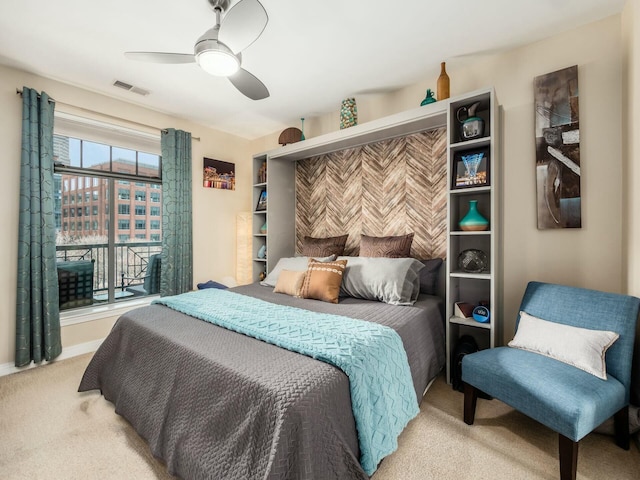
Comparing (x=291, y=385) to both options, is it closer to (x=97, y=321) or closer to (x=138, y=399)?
(x=138, y=399)

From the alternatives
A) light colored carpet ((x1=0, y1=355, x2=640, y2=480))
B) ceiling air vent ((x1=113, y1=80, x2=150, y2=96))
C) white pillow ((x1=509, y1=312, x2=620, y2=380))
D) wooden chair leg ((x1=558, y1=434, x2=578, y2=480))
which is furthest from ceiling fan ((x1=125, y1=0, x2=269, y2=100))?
wooden chair leg ((x1=558, y1=434, x2=578, y2=480))

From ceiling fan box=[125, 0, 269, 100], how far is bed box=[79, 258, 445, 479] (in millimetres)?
1612

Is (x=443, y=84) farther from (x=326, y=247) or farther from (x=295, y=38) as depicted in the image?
(x=326, y=247)

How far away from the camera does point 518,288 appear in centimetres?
238

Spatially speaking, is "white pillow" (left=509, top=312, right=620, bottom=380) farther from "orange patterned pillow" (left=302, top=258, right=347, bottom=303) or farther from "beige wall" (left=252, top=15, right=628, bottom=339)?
"orange patterned pillow" (left=302, top=258, right=347, bottom=303)

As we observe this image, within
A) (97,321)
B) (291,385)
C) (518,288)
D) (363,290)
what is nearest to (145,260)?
(97,321)

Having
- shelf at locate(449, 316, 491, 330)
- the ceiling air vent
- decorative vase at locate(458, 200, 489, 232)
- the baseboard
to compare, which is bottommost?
the baseboard

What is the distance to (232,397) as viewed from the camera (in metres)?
1.24

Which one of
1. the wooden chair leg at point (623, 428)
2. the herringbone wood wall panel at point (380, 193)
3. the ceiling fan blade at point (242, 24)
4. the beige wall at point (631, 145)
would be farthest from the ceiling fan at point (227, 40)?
the wooden chair leg at point (623, 428)

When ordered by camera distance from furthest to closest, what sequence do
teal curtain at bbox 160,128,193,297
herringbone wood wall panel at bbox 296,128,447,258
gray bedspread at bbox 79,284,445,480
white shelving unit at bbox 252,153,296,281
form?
white shelving unit at bbox 252,153,296,281 < teal curtain at bbox 160,128,193,297 < herringbone wood wall panel at bbox 296,128,447,258 < gray bedspread at bbox 79,284,445,480

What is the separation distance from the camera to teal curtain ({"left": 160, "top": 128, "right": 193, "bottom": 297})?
3447 millimetres

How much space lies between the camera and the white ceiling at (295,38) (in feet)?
6.25

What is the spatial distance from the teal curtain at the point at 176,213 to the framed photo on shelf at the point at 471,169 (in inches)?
117

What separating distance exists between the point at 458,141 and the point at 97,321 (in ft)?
12.9
